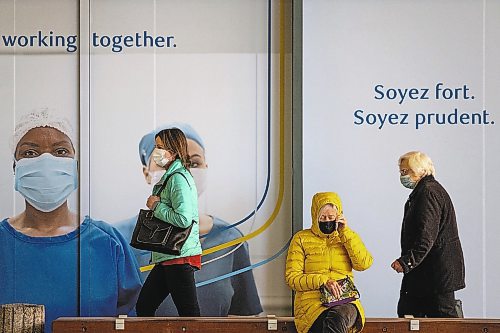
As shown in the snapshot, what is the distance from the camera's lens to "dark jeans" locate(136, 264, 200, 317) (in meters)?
6.84

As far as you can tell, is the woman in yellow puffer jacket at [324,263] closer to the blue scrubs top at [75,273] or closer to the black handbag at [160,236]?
the black handbag at [160,236]

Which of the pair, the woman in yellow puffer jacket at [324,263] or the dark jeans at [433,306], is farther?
the dark jeans at [433,306]

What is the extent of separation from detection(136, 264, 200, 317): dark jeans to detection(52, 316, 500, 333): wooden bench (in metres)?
0.21

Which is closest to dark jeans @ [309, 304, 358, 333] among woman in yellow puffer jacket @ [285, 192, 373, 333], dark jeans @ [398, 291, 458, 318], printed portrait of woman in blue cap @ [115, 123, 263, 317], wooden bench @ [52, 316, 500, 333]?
woman in yellow puffer jacket @ [285, 192, 373, 333]

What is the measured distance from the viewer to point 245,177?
7797mm

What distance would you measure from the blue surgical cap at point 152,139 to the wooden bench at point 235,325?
153 centimetres

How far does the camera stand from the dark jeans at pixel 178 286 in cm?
684

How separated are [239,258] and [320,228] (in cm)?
172

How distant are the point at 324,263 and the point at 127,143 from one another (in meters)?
2.28

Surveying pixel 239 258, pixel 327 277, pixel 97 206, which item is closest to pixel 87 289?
pixel 97 206

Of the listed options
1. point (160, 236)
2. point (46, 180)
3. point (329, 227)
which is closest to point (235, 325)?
point (160, 236)

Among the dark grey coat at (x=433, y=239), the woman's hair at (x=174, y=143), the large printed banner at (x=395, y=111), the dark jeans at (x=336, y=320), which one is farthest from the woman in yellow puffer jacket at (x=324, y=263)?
the large printed banner at (x=395, y=111)

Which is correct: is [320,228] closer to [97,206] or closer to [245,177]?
[245,177]

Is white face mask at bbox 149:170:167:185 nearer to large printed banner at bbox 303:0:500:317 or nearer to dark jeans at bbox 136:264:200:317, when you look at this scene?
dark jeans at bbox 136:264:200:317
